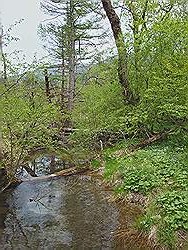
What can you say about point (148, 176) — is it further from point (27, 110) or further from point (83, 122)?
point (83, 122)

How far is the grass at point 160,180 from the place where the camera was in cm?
679

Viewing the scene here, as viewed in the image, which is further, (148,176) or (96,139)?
(96,139)

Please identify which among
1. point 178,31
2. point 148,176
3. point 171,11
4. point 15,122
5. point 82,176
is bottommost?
point 82,176

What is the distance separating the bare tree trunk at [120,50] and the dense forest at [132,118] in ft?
0.10

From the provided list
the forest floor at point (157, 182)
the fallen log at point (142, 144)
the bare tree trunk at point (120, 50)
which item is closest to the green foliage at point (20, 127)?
the forest floor at point (157, 182)

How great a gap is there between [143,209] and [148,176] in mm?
1048

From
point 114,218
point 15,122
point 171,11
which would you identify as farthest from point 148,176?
point 171,11

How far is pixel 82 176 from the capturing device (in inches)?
452

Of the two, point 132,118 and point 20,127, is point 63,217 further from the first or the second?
point 132,118

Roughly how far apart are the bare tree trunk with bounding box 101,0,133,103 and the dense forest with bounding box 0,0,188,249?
32 mm

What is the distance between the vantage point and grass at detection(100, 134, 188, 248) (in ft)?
22.3

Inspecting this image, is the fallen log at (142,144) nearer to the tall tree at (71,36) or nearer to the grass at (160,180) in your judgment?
the grass at (160,180)

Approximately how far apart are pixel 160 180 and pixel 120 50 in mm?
4984

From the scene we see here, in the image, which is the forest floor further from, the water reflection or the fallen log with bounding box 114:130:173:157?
the water reflection
